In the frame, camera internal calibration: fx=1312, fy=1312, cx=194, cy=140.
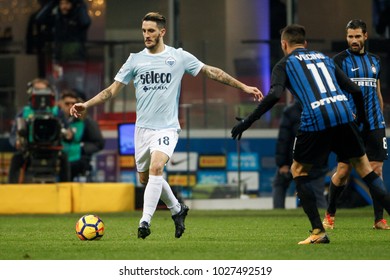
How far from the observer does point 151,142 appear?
1268cm

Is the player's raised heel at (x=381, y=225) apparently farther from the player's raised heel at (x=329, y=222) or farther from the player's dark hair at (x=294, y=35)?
the player's dark hair at (x=294, y=35)

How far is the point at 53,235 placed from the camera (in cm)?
1361

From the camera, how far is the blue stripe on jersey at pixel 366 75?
555 inches

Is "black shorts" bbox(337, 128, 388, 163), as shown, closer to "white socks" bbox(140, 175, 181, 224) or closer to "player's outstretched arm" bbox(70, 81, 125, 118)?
"white socks" bbox(140, 175, 181, 224)

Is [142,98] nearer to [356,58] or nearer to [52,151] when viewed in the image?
[356,58]

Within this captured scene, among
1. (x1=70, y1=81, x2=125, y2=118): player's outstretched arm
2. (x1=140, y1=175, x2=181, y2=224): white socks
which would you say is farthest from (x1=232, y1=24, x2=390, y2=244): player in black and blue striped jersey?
(x1=70, y1=81, x2=125, y2=118): player's outstretched arm

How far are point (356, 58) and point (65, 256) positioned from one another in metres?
4.84

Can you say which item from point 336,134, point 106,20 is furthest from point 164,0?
point 336,134

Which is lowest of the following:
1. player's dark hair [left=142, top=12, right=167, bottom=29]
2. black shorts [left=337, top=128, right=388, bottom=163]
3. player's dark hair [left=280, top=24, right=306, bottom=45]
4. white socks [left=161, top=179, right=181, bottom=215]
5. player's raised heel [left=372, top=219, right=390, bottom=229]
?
player's raised heel [left=372, top=219, right=390, bottom=229]

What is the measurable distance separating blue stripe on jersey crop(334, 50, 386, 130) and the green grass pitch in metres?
1.26

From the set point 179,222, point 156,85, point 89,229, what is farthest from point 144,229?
point 156,85

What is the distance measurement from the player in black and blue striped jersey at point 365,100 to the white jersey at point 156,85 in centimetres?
223

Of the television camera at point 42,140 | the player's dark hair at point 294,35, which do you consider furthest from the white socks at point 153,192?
the television camera at point 42,140

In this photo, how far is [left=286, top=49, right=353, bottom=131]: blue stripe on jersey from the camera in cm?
1165
